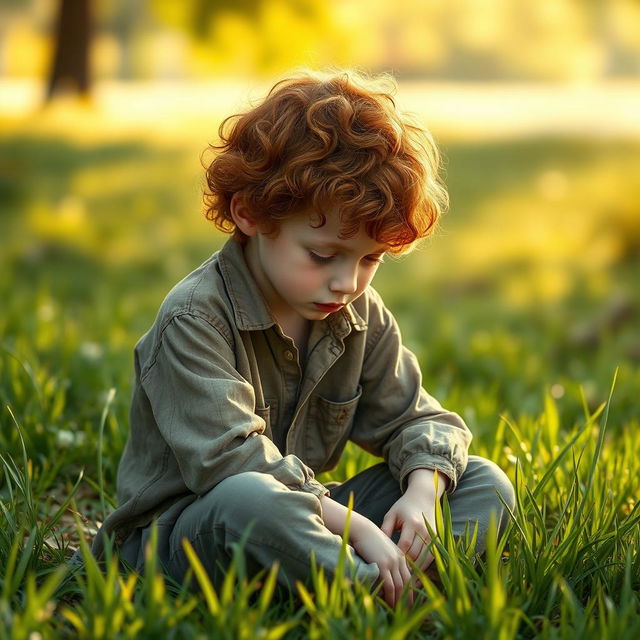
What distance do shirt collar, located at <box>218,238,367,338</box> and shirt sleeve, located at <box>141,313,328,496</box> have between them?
0.08 metres

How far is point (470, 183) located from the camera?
30.2 ft

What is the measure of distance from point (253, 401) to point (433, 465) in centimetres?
41

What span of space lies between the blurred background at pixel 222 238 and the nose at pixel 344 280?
1.39ft

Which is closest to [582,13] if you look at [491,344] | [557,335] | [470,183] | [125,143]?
[470,183]

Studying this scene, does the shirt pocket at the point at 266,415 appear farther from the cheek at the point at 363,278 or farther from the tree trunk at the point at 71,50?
the tree trunk at the point at 71,50

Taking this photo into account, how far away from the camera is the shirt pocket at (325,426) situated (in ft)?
7.05

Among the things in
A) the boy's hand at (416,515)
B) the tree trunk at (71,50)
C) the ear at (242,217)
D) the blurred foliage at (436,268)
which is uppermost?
the ear at (242,217)

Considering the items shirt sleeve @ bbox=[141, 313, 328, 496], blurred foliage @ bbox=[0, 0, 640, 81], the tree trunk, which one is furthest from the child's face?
the tree trunk

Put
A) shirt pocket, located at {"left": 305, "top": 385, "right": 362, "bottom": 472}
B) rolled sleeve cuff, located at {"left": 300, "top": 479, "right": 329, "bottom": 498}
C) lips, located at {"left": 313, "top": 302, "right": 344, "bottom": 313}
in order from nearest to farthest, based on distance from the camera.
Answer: rolled sleeve cuff, located at {"left": 300, "top": 479, "right": 329, "bottom": 498}, lips, located at {"left": 313, "top": 302, "right": 344, "bottom": 313}, shirt pocket, located at {"left": 305, "top": 385, "right": 362, "bottom": 472}

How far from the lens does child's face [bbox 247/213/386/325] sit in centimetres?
189

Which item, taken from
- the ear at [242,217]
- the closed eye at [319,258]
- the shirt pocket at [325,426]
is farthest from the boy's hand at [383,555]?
the ear at [242,217]

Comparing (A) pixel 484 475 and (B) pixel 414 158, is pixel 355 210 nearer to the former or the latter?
(B) pixel 414 158

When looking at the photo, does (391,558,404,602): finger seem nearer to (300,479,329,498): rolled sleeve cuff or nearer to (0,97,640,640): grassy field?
(0,97,640,640): grassy field

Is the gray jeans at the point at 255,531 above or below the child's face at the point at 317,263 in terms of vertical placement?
below
